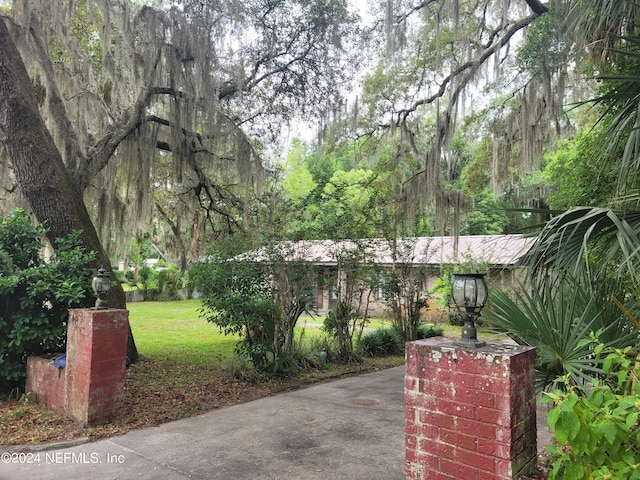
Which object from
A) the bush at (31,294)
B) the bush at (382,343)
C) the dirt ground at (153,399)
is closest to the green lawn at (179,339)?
the dirt ground at (153,399)

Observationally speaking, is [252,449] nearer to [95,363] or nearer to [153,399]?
[95,363]

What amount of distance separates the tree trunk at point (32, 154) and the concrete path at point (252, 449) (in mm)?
3030

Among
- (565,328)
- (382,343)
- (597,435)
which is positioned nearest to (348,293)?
(382,343)

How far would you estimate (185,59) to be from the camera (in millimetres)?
6637

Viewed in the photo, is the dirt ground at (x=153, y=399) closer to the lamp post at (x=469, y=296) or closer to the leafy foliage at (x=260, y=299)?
the leafy foliage at (x=260, y=299)

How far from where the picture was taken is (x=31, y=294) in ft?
14.5

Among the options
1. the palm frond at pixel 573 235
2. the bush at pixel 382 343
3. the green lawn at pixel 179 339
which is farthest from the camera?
the bush at pixel 382 343

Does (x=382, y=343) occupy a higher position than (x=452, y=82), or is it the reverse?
(x=452, y=82)

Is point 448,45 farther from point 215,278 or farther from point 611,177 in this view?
point 215,278

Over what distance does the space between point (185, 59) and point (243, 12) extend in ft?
4.69

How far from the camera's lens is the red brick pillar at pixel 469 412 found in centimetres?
187

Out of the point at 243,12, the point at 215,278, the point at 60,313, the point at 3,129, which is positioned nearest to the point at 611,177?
the point at 215,278

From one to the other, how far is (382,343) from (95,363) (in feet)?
19.3

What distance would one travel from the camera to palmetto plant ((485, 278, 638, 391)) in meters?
2.35
